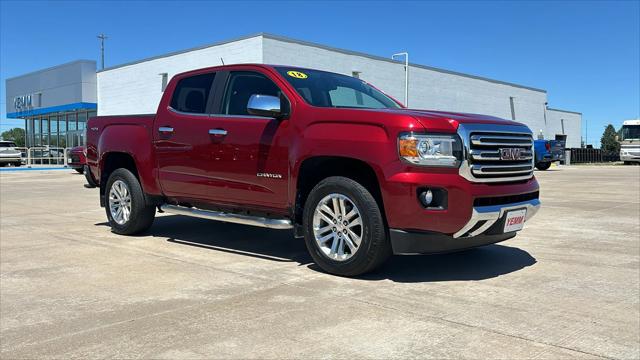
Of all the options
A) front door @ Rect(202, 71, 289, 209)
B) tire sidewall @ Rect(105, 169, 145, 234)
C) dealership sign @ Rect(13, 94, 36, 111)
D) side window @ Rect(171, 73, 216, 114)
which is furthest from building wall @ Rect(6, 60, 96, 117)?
front door @ Rect(202, 71, 289, 209)

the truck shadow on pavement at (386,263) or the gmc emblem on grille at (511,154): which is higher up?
the gmc emblem on grille at (511,154)

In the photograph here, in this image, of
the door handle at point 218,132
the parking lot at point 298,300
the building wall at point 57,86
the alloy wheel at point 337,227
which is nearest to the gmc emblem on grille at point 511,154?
the parking lot at point 298,300

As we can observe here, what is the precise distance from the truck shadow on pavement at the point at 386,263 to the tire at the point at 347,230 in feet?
0.74

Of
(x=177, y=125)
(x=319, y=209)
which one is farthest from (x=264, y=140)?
(x=177, y=125)

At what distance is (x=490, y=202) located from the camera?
15.5 ft

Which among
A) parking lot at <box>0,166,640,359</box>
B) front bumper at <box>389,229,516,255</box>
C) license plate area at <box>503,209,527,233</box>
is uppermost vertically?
license plate area at <box>503,209,527,233</box>

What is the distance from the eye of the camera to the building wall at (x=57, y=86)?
40.7 m

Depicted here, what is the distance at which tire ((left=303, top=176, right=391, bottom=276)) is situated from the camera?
4715mm

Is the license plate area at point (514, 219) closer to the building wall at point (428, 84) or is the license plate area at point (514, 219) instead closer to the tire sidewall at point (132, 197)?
the tire sidewall at point (132, 197)

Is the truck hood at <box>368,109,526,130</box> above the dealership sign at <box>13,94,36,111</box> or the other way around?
the other way around

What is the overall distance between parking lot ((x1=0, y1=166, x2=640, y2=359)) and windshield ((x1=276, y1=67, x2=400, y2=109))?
166cm

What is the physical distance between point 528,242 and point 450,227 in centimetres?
279

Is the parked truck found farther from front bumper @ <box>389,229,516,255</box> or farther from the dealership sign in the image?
the dealership sign

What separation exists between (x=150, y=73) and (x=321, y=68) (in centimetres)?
1131
